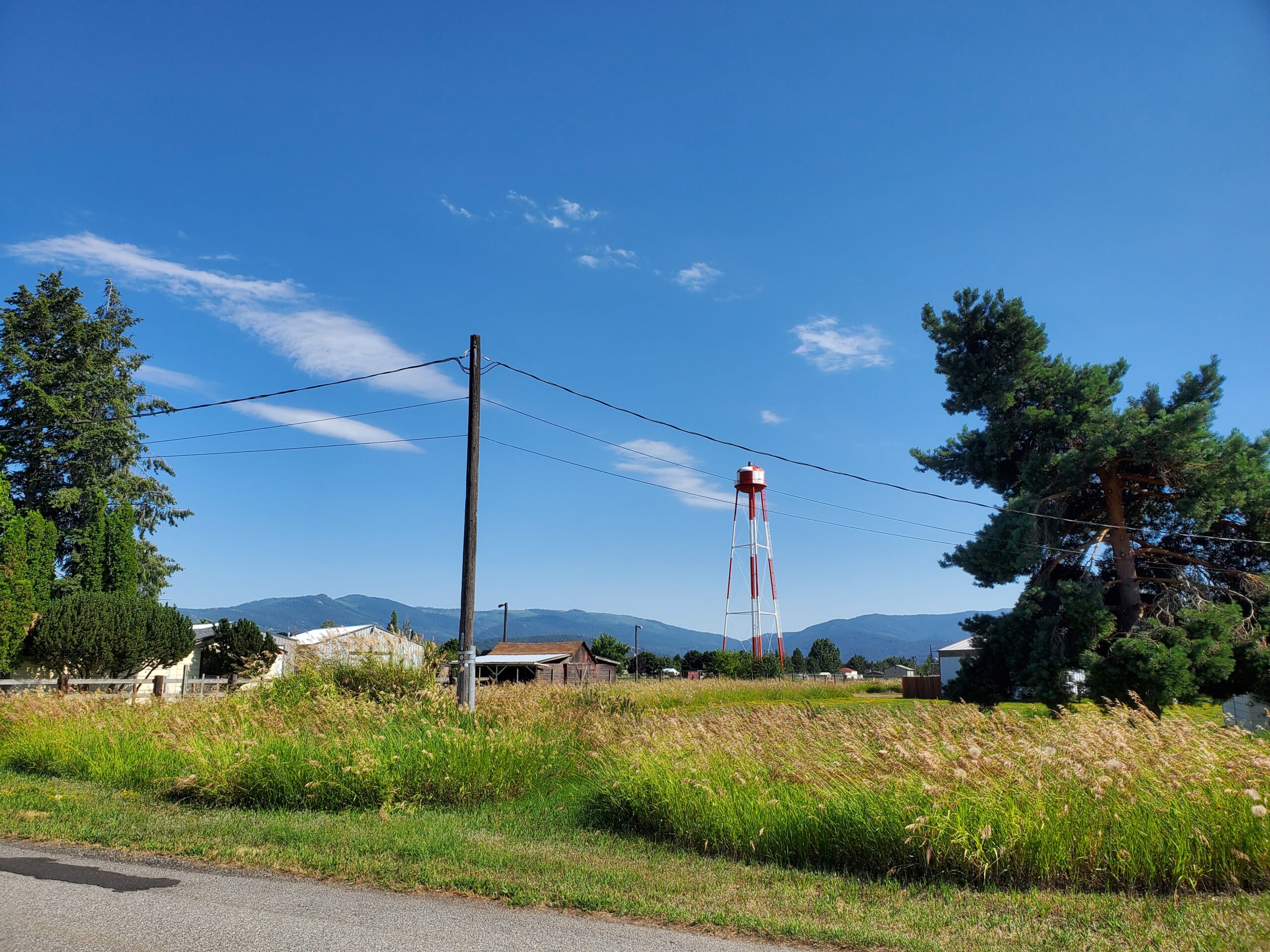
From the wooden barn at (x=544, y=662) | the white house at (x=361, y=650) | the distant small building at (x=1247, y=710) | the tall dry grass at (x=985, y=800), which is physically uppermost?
the white house at (x=361, y=650)

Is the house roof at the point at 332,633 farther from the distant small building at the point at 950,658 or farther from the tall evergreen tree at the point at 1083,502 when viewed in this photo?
the distant small building at the point at 950,658

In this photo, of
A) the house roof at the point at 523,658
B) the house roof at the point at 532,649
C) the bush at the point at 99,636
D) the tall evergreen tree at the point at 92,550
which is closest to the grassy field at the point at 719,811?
the bush at the point at 99,636

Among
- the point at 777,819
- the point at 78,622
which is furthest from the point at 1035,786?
the point at 78,622

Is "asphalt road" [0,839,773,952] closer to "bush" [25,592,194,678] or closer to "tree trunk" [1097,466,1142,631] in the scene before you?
"tree trunk" [1097,466,1142,631]

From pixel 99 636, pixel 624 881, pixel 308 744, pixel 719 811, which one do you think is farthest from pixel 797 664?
pixel 624 881

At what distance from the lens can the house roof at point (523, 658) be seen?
169ft

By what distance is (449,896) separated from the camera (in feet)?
17.9

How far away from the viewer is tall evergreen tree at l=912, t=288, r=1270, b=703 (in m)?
18.5

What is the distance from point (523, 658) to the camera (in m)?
56.2

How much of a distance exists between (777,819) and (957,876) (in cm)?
149

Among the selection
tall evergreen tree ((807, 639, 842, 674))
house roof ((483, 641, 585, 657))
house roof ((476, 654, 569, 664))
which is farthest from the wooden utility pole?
Answer: tall evergreen tree ((807, 639, 842, 674))

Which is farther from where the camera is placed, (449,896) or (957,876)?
(957,876)

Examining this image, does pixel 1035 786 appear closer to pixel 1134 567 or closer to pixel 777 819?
pixel 777 819

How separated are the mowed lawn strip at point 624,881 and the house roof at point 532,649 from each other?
181 ft
